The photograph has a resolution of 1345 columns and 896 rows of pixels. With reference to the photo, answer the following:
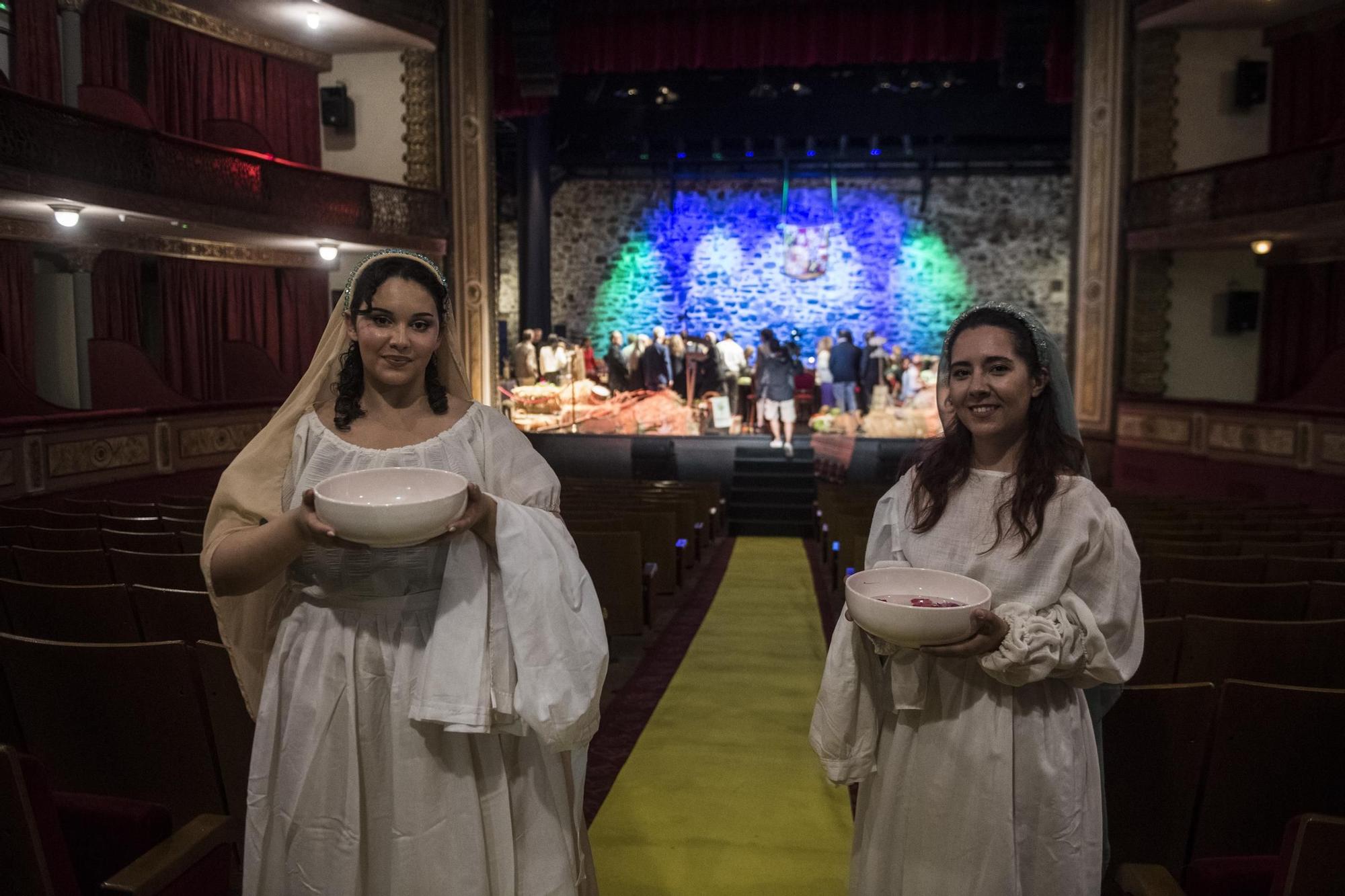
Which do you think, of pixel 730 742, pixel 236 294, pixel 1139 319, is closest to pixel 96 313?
pixel 236 294

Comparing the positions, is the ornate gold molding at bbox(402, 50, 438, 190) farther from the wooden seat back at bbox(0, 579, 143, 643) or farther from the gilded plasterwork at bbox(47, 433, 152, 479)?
the wooden seat back at bbox(0, 579, 143, 643)

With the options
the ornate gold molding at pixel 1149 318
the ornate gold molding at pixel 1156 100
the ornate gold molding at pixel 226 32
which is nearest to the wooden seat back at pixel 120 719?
the ornate gold molding at pixel 226 32

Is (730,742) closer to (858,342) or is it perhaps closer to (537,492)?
(537,492)

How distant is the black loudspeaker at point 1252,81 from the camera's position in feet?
30.8

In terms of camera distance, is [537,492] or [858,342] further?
[858,342]

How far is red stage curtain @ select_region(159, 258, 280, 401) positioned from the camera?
31.7 ft

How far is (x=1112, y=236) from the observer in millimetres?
9711

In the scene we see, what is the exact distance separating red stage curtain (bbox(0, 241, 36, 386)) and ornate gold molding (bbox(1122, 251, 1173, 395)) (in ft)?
35.5

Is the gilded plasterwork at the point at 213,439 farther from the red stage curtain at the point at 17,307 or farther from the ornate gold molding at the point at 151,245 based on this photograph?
the ornate gold molding at the point at 151,245

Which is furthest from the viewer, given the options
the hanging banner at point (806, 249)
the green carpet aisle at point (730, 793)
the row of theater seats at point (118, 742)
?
the hanging banner at point (806, 249)

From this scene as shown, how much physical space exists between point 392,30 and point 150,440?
5.15 meters

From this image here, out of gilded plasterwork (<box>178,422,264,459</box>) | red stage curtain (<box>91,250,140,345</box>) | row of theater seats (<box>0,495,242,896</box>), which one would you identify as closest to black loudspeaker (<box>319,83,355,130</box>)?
red stage curtain (<box>91,250,140,345</box>)

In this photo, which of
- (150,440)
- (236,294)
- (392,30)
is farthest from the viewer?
(236,294)

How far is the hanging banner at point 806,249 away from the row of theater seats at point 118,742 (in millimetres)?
14795
